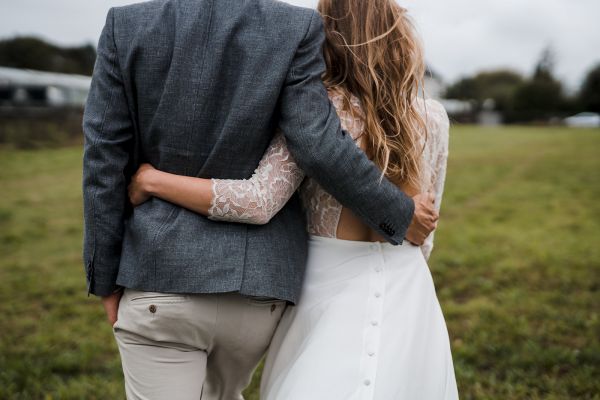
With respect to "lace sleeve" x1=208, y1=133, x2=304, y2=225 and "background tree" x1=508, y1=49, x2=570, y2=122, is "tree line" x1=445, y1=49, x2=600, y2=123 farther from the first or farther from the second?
"lace sleeve" x1=208, y1=133, x2=304, y2=225

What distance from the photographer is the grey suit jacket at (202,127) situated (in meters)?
1.59

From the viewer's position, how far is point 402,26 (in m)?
1.87

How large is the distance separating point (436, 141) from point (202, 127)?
92cm

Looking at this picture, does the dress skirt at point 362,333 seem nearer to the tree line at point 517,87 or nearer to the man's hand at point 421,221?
the man's hand at point 421,221

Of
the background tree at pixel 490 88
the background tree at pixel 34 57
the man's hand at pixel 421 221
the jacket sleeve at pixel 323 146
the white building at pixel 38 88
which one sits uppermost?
the jacket sleeve at pixel 323 146

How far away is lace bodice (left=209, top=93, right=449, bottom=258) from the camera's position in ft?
5.45

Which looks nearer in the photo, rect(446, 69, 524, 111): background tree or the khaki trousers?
the khaki trousers

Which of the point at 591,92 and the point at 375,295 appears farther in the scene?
the point at 591,92

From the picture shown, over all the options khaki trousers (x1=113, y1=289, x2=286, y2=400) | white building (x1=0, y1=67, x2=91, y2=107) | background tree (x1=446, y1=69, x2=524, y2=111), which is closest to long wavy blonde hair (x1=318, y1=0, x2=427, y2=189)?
khaki trousers (x1=113, y1=289, x2=286, y2=400)

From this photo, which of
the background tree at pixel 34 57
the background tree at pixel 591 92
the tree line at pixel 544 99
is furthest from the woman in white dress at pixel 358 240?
the background tree at pixel 591 92

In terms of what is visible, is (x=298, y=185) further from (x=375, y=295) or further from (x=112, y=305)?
(x=112, y=305)

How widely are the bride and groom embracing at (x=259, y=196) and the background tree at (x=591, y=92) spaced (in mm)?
57279

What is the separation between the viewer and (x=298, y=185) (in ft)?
5.99

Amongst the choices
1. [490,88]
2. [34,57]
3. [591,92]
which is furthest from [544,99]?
[34,57]
